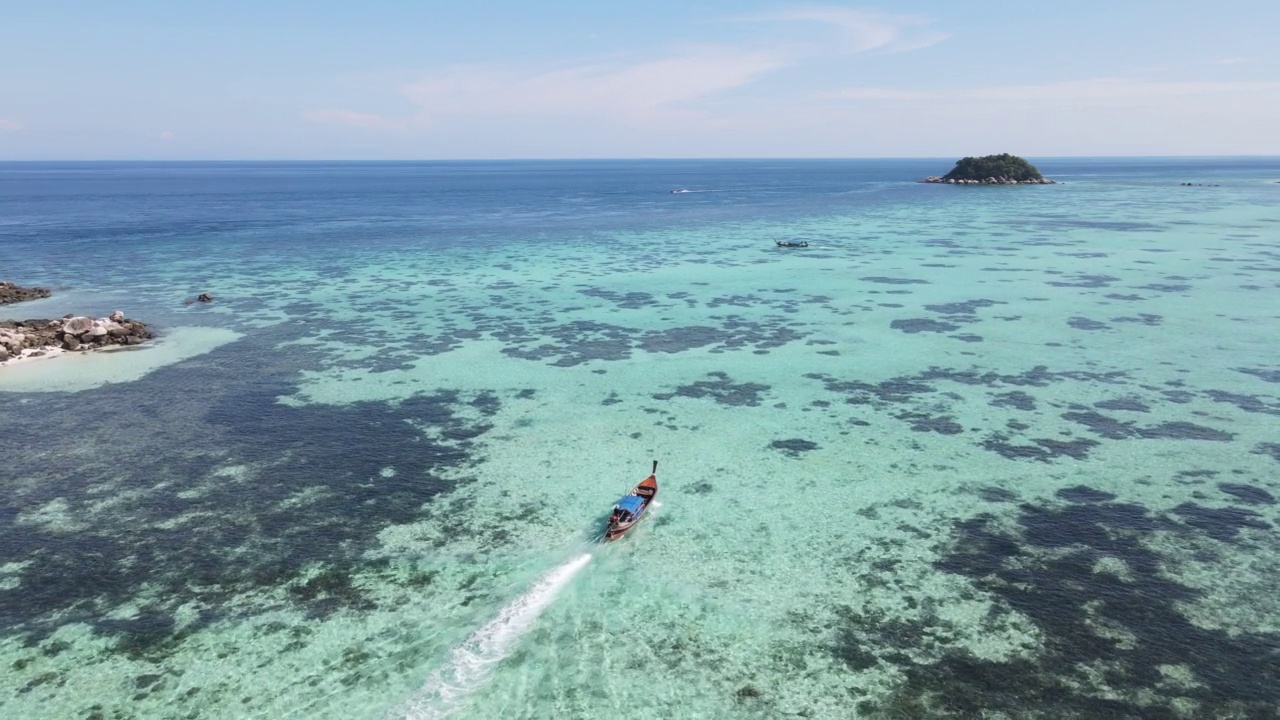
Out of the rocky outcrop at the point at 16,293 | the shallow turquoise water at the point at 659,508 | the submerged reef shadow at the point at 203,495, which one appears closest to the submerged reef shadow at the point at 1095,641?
the shallow turquoise water at the point at 659,508

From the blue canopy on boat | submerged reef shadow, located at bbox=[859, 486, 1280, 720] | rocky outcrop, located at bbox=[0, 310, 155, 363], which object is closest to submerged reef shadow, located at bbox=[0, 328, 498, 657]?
the blue canopy on boat

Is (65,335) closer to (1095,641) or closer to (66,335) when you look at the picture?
(66,335)

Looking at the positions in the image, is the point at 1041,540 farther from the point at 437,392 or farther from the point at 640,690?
the point at 437,392

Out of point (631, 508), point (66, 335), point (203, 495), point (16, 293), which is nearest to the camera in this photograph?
point (631, 508)

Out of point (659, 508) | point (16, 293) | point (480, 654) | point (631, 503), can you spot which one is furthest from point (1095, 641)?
point (16, 293)

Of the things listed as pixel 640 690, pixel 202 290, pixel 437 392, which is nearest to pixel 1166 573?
pixel 640 690

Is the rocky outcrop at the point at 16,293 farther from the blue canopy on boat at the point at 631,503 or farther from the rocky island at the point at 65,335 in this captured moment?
the blue canopy on boat at the point at 631,503
